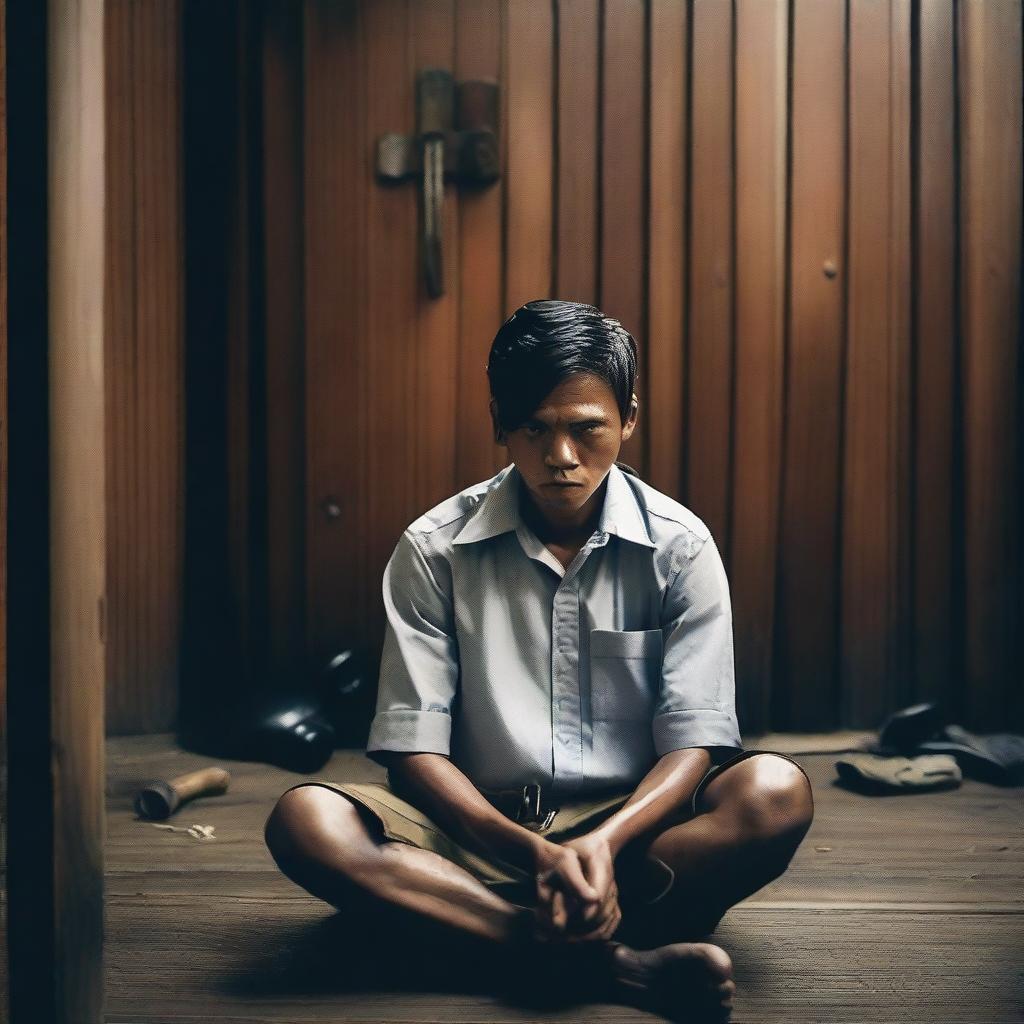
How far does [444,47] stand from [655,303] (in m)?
0.93

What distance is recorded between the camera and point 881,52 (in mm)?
3293

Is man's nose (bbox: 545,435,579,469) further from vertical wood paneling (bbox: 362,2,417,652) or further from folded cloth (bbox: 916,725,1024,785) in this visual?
folded cloth (bbox: 916,725,1024,785)

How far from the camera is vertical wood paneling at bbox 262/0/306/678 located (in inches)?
131

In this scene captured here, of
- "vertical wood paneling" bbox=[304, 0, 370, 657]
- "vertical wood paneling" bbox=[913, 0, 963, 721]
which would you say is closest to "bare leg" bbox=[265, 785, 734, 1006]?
"vertical wood paneling" bbox=[304, 0, 370, 657]

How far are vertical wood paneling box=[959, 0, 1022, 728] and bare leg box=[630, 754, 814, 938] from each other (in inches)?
68.5

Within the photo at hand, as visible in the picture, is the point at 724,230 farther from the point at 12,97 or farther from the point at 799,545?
the point at 12,97

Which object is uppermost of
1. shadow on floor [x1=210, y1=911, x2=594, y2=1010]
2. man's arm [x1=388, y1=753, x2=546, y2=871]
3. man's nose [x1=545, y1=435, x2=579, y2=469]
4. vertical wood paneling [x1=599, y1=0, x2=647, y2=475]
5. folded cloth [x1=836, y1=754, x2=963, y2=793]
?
vertical wood paneling [x1=599, y1=0, x2=647, y2=475]

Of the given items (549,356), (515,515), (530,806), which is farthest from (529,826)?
(549,356)

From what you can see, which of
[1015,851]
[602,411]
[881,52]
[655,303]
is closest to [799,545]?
[655,303]

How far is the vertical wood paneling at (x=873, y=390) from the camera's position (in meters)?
3.31

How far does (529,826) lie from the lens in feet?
6.46

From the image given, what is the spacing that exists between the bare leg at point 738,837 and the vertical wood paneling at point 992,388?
174cm

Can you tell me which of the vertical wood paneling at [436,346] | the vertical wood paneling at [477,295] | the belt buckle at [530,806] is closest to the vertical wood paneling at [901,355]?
the vertical wood paneling at [477,295]

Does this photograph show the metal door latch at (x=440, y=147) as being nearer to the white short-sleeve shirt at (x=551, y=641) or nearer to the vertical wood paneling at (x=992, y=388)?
the vertical wood paneling at (x=992, y=388)
